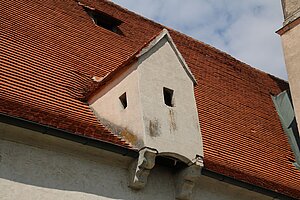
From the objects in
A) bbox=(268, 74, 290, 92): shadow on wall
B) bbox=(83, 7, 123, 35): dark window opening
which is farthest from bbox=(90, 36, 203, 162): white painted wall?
bbox=(268, 74, 290, 92): shadow on wall

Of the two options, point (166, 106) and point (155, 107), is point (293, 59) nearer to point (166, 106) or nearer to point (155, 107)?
point (166, 106)

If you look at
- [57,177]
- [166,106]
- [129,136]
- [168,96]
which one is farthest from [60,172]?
[168,96]

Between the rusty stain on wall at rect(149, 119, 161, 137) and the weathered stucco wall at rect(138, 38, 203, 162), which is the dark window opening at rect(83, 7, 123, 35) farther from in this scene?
the rusty stain on wall at rect(149, 119, 161, 137)

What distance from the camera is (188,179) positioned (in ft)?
29.1

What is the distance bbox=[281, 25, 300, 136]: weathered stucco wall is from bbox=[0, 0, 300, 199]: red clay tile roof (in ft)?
2.78

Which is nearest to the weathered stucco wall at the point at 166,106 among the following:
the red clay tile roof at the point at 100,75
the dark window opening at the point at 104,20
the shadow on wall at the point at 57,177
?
the red clay tile roof at the point at 100,75

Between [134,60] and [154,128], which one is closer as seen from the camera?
[154,128]

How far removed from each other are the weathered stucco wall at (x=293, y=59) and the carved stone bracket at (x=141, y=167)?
5.52 meters

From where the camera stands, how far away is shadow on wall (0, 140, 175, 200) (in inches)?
287

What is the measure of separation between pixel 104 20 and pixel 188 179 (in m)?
5.52

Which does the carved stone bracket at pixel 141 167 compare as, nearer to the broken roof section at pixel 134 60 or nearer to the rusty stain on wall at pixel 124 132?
the rusty stain on wall at pixel 124 132

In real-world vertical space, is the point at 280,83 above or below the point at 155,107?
above

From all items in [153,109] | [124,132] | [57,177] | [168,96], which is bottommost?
[57,177]

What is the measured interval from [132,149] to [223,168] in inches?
76.8
